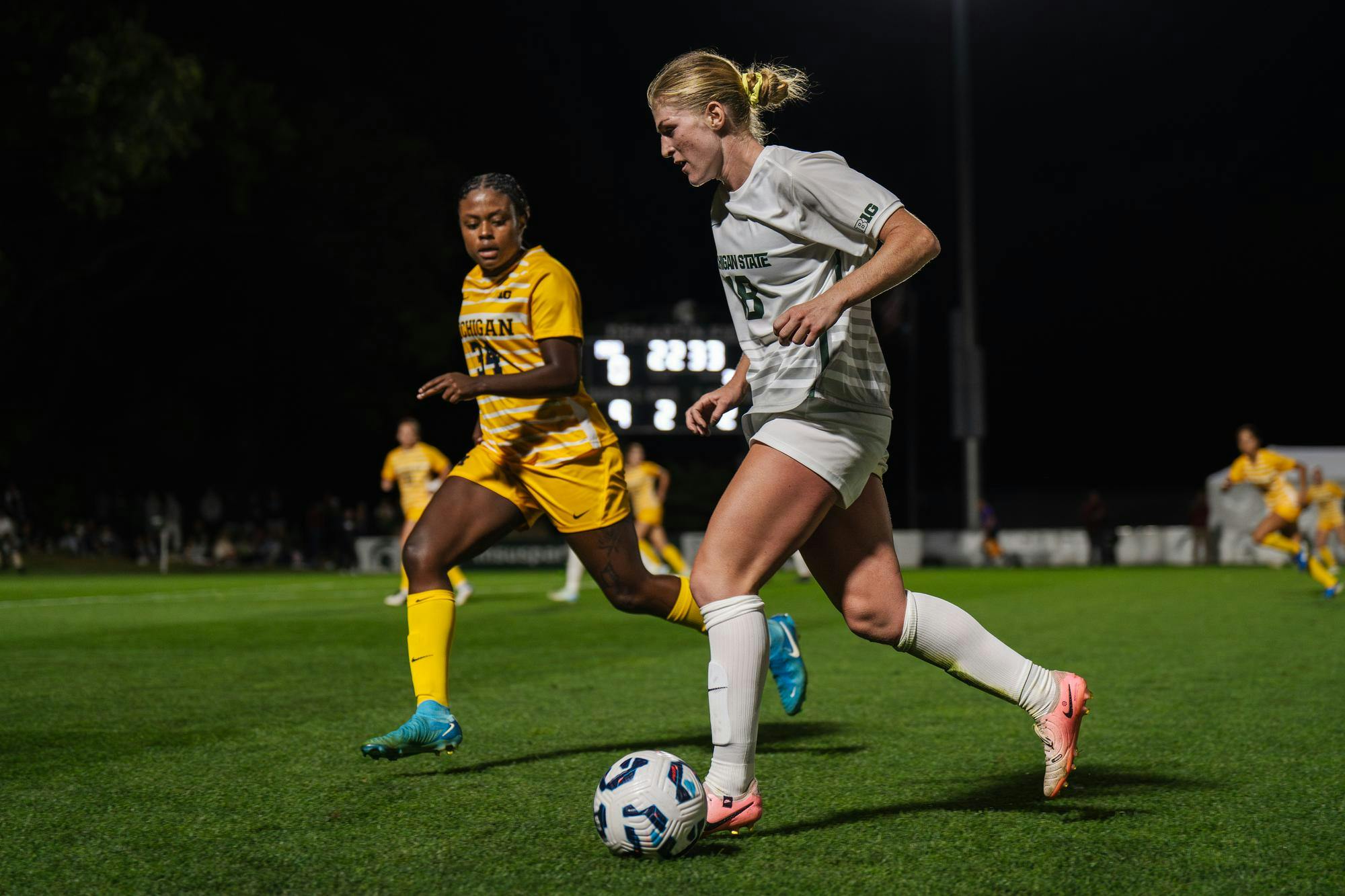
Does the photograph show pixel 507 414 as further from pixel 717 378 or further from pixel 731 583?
pixel 717 378

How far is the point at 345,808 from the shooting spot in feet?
14.3

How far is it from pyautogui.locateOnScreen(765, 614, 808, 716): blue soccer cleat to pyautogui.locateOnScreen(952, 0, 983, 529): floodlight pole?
965 inches

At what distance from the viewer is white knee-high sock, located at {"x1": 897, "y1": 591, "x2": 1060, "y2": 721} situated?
411cm

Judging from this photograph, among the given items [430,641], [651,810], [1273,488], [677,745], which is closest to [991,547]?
[1273,488]

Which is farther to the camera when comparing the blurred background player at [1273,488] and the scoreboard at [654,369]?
the scoreboard at [654,369]

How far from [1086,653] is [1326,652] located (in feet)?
4.81

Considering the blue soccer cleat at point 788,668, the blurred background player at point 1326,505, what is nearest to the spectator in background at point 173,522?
the blurred background player at point 1326,505

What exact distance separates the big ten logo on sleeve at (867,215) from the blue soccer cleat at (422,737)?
2286mm

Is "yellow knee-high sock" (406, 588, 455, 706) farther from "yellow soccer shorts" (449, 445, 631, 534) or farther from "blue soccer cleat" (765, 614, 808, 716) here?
"blue soccer cleat" (765, 614, 808, 716)

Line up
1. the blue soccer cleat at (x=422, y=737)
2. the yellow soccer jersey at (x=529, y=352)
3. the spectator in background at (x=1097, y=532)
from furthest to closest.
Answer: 1. the spectator in background at (x=1097, y=532)
2. the yellow soccer jersey at (x=529, y=352)
3. the blue soccer cleat at (x=422, y=737)

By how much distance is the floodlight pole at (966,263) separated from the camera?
97.5 feet

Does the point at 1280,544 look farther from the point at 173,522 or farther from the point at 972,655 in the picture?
the point at 173,522

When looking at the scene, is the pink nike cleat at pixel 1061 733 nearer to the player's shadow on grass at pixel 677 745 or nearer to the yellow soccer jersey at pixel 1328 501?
the player's shadow on grass at pixel 677 745

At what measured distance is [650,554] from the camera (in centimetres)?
1969
